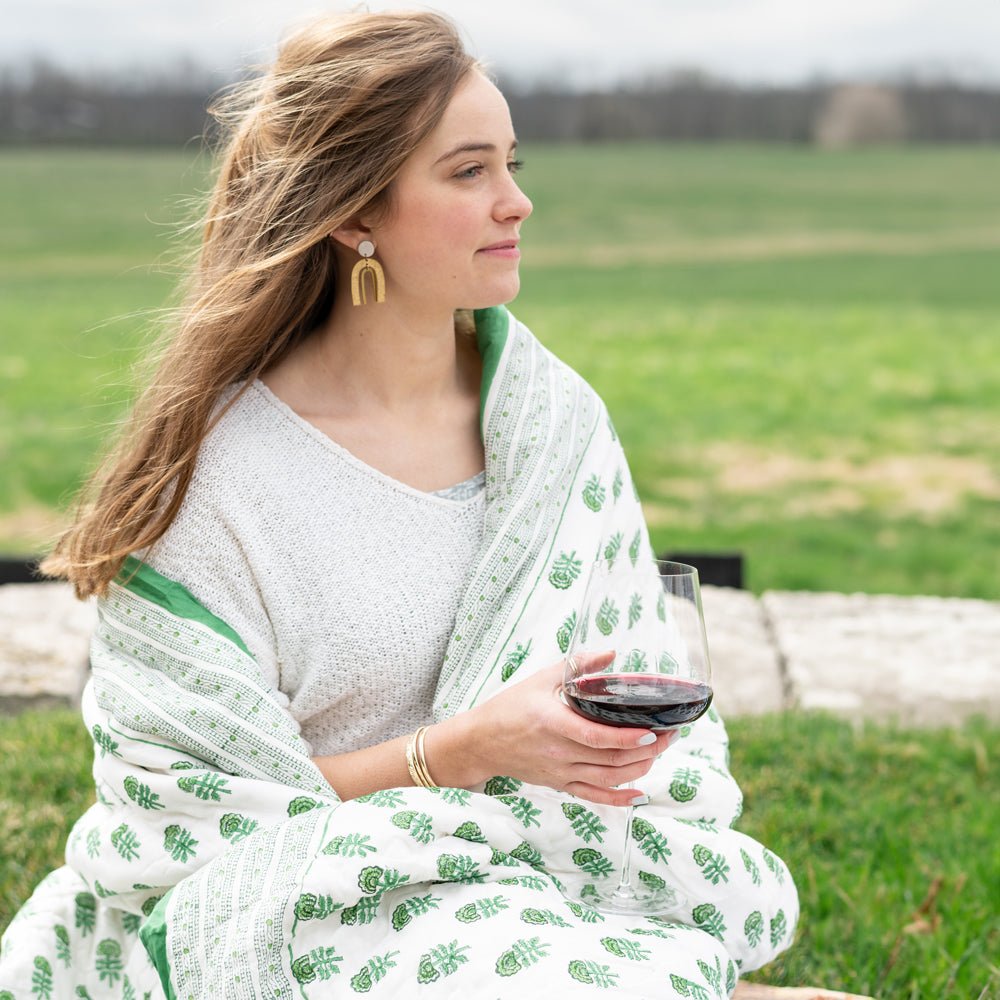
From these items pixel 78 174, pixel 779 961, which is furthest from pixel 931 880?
pixel 78 174

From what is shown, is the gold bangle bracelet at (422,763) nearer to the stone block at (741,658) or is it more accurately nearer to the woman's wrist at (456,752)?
the woman's wrist at (456,752)

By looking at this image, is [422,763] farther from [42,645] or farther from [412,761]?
[42,645]

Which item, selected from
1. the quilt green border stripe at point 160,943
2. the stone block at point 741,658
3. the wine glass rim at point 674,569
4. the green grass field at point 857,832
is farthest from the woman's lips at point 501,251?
the stone block at point 741,658

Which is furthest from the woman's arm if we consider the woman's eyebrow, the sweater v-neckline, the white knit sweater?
the woman's eyebrow

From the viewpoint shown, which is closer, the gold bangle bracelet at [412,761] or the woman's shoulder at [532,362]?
the gold bangle bracelet at [412,761]

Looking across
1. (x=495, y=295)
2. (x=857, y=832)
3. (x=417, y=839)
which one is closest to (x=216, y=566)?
(x=417, y=839)

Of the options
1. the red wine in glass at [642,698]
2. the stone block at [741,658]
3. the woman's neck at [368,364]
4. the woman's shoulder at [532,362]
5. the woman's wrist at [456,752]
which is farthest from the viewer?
the stone block at [741,658]

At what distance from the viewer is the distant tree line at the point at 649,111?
45.6m

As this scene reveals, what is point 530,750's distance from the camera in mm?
2193

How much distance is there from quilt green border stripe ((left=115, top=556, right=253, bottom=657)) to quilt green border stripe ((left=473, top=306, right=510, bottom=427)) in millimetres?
667

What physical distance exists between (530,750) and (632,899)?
0.33m

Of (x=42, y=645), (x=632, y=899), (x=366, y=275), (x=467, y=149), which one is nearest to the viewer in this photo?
(x=632, y=899)

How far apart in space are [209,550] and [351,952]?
2.32ft

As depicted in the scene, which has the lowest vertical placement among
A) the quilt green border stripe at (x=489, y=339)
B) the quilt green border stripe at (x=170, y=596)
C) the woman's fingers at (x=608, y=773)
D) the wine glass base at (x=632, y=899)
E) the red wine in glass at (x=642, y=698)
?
the wine glass base at (x=632, y=899)
